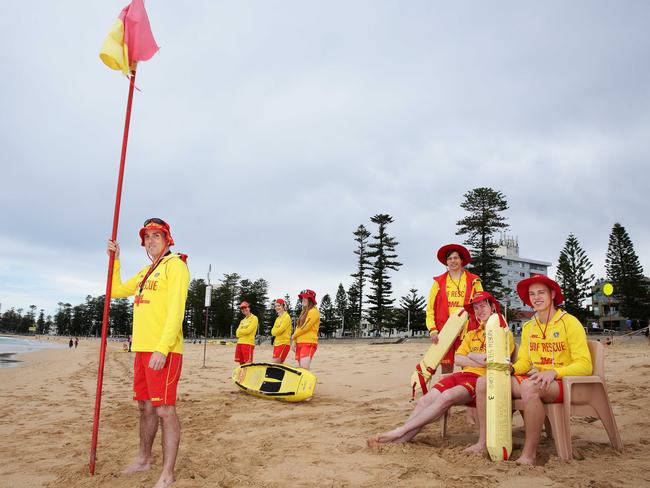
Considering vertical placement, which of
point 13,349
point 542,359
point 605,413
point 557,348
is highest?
point 557,348

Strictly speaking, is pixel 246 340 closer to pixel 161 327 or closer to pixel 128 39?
pixel 161 327

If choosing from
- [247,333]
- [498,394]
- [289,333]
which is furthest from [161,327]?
[247,333]

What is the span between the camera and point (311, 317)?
827 centimetres

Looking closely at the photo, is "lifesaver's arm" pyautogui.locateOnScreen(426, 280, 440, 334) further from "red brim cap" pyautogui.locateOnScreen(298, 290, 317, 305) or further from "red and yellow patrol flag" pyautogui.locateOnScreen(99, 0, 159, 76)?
"red and yellow patrol flag" pyautogui.locateOnScreen(99, 0, 159, 76)

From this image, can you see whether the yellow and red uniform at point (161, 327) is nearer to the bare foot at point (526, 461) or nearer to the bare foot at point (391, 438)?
the bare foot at point (391, 438)

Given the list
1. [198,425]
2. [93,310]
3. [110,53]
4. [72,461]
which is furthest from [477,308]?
[93,310]

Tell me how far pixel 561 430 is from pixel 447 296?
7.25 ft

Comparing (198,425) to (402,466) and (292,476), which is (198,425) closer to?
(292,476)

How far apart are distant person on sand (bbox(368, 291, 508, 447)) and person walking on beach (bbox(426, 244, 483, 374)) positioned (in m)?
0.82

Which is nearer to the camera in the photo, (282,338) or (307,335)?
(307,335)

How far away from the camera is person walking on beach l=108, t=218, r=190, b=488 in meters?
3.32

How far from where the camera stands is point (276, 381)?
757 cm

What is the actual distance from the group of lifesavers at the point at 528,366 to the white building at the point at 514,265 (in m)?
77.3

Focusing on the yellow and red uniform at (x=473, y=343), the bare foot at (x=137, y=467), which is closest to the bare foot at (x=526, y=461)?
the yellow and red uniform at (x=473, y=343)
